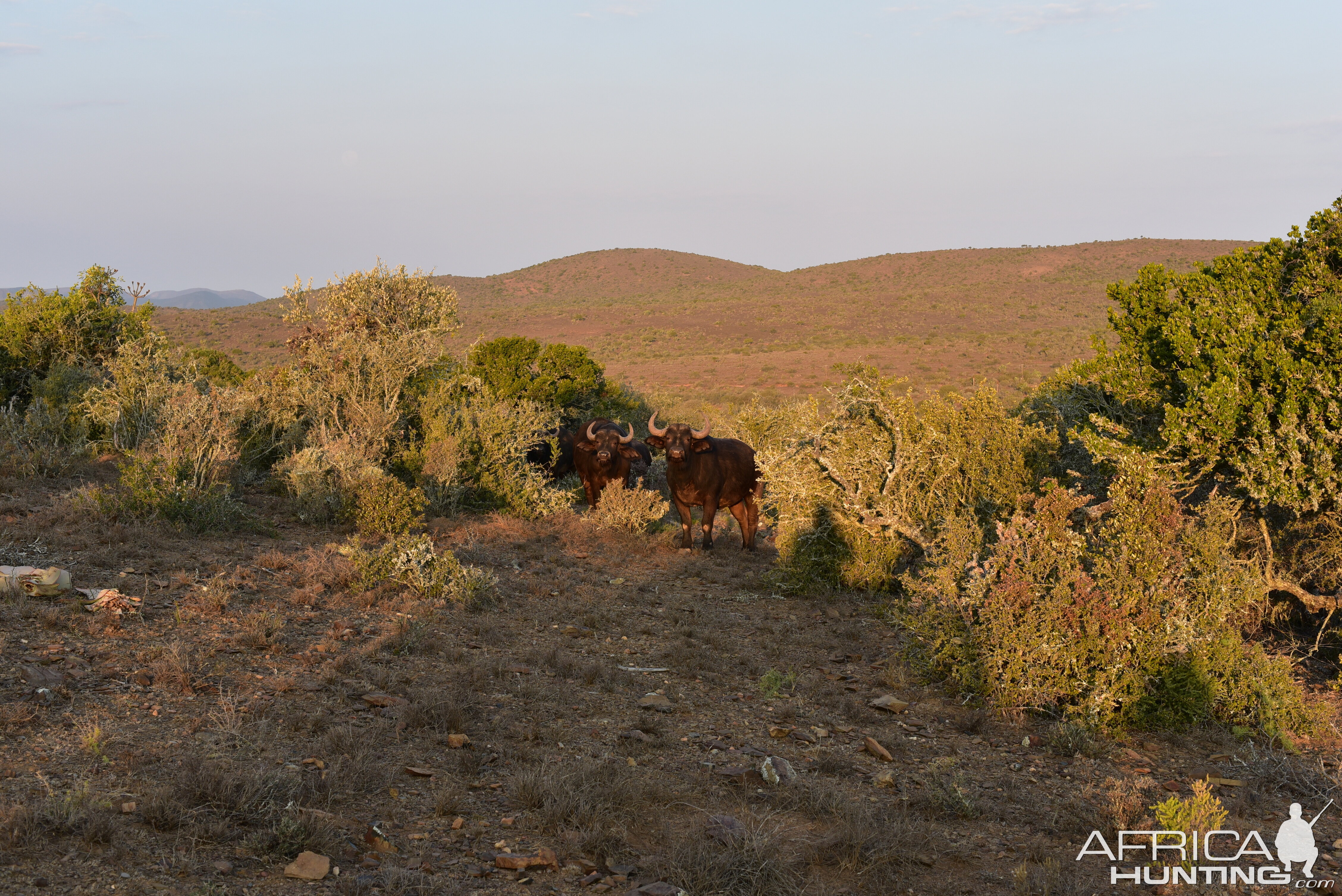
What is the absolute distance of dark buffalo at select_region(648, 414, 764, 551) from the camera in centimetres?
1215

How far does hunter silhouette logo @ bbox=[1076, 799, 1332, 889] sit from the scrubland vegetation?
192 mm

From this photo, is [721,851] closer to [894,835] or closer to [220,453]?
[894,835]

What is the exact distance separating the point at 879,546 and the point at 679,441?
3368 mm

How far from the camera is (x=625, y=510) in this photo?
40.7 ft

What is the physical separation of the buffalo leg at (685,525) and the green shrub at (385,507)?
3532mm

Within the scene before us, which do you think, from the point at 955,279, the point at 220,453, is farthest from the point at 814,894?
the point at 955,279

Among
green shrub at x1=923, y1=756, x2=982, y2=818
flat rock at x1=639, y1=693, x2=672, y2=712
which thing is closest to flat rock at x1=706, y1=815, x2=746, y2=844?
green shrub at x1=923, y1=756, x2=982, y2=818

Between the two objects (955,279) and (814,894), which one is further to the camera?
(955,279)

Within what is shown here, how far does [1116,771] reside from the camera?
18.3 ft

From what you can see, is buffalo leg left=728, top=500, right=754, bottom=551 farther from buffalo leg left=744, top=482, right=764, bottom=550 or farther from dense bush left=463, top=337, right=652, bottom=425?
dense bush left=463, top=337, right=652, bottom=425

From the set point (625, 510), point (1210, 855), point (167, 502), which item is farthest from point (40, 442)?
point (1210, 855)

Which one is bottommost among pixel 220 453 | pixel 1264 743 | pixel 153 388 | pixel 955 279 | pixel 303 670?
pixel 1264 743

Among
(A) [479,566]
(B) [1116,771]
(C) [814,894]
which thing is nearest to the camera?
(C) [814,894]

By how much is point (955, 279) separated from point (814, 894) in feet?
262
